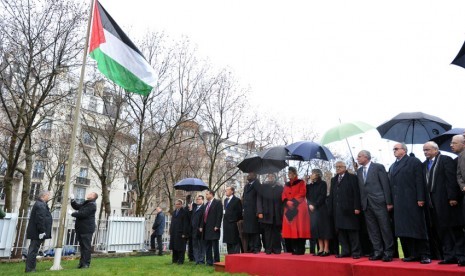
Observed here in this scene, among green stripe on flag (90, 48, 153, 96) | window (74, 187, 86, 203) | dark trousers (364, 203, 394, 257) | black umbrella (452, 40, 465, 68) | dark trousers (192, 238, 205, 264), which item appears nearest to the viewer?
black umbrella (452, 40, 465, 68)

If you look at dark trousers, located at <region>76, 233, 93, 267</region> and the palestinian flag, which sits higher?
the palestinian flag

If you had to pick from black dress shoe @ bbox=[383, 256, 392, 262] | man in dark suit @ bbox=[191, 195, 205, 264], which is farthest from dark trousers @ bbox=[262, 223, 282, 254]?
black dress shoe @ bbox=[383, 256, 392, 262]

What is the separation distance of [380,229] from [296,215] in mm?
2007

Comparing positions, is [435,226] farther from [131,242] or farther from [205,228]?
[131,242]

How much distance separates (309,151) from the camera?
28.1ft

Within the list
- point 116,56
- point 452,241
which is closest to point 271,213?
point 452,241

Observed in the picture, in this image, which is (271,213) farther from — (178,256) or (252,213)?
(178,256)

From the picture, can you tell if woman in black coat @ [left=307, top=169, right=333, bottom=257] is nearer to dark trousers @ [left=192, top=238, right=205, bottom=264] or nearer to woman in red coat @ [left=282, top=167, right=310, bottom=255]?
woman in red coat @ [left=282, top=167, right=310, bottom=255]

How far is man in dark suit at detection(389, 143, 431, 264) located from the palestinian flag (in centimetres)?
667

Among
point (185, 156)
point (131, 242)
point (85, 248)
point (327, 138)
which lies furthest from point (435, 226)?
point (185, 156)

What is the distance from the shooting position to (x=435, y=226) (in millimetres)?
6180

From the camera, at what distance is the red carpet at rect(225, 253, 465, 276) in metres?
5.20

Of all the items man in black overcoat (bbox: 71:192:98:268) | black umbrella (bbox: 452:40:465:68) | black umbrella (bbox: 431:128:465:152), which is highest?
black umbrella (bbox: 452:40:465:68)

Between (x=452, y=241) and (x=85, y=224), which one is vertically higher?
(x=85, y=224)
